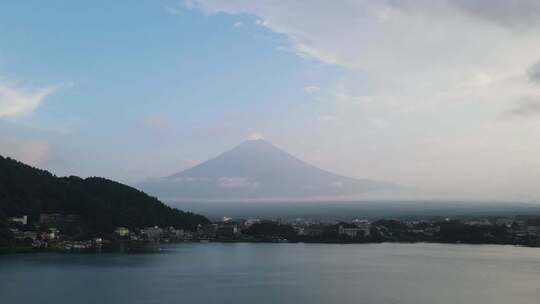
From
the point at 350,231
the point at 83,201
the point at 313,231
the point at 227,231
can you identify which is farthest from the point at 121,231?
the point at 350,231

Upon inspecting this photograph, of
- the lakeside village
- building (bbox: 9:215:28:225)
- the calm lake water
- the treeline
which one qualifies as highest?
the treeline

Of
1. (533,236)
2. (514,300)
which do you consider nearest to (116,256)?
(514,300)

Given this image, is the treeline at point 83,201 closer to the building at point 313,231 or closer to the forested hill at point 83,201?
the forested hill at point 83,201

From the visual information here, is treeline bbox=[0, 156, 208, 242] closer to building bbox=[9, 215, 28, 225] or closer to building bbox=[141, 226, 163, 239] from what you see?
building bbox=[9, 215, 28, 225]

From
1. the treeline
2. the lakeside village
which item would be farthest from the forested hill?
the lakeside village

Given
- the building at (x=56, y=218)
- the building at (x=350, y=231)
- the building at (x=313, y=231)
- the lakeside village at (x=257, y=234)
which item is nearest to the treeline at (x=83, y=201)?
the building at (x=56, y=218)

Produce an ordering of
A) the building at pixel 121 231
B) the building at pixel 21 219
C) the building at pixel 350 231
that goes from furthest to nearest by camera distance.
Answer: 1. the building at pixel 350 231
2. the building at pixel 121 231
3. the building at pixel 21 219
